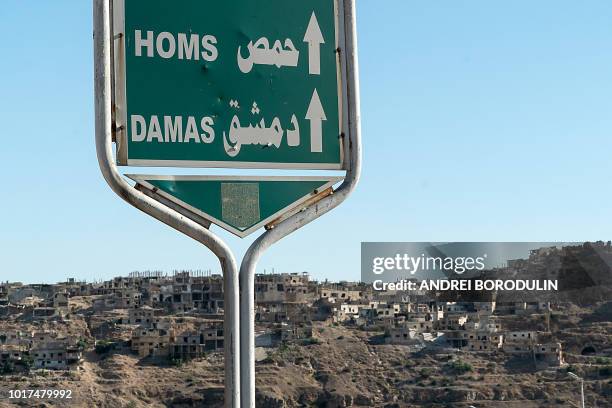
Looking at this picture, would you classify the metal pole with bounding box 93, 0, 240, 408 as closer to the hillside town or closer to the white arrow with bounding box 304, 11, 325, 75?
the white arrow with bounding box 304, 11, 325, 75

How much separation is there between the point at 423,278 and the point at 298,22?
63451 mm

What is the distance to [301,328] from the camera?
54281 mm

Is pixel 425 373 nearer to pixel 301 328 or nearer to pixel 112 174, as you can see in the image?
pixel 301 328

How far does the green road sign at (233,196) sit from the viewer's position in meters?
1.66

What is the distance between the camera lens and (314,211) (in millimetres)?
1742

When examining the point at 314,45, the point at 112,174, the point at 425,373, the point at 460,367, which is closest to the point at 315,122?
the point at 314,45

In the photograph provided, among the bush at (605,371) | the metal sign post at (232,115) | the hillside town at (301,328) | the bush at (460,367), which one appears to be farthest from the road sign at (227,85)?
the bush at (460,367)

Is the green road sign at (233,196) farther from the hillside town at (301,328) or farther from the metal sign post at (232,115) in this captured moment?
the hillside town at (301,328)

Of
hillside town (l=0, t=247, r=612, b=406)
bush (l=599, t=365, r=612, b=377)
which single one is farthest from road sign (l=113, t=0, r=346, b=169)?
bush (l=599, t=365, r=612, b=377)

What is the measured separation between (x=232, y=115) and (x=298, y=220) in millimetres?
177

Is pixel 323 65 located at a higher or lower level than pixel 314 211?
higher

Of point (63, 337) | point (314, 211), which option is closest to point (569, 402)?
point (63, 337)

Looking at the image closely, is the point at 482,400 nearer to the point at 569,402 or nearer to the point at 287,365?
the point at 569,402

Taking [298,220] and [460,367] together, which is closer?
[298,220]
